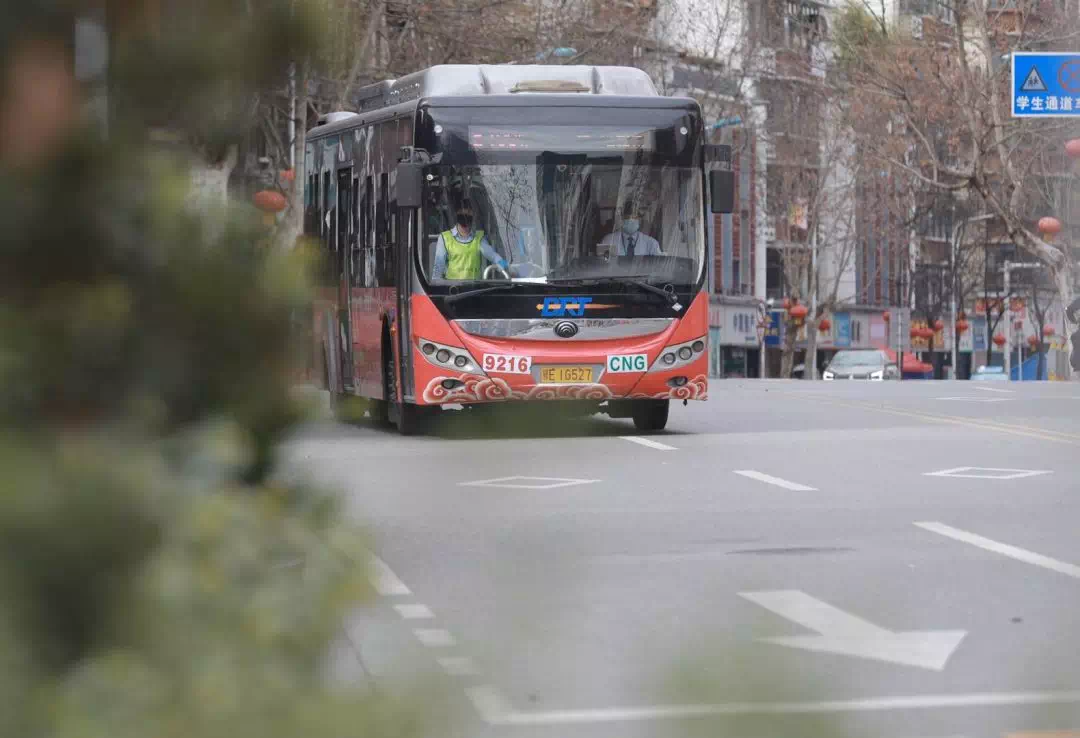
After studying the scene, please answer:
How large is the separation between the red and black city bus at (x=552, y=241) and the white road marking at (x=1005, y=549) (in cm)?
758

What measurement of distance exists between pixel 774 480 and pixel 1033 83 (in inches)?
1051

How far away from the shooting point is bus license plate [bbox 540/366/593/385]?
19344 mm

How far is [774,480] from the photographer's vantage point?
1469 centimetres

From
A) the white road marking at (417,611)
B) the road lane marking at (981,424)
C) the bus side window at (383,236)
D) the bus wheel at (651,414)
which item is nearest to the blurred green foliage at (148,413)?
the white road marking at (417,611)

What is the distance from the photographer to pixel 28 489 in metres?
1.44

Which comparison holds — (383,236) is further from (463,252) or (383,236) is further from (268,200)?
(268,200)

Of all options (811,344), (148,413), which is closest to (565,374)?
(148,413)

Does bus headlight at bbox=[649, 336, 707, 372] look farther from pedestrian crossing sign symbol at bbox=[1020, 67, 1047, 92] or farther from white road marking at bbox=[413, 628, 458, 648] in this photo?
pedestrian crossing sign symbol at bbox=[1020, 67, 1047, 92]

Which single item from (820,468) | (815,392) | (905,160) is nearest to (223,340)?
(820,468)

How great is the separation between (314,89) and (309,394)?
26 cm

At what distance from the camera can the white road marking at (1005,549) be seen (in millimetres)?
9688

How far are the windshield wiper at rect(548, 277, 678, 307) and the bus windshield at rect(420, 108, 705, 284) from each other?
0.11 ft

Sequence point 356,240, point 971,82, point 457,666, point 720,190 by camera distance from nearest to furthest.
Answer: point 457,666 < point 720,190 < point 356,240 < point 971,82

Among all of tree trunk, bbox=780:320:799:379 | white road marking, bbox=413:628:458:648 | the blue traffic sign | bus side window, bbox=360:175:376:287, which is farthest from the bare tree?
white road marking, bbox=413:628:458:648
